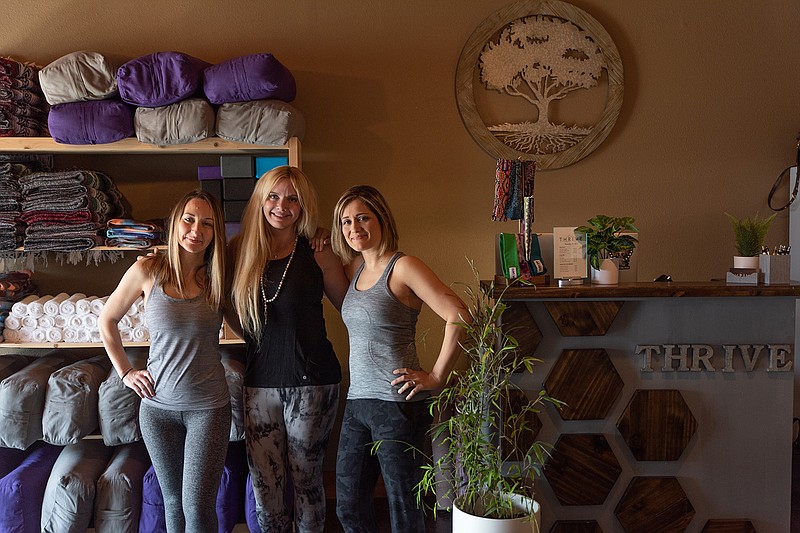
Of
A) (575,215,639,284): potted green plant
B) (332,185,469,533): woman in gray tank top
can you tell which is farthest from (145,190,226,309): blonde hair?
(575,215,639,284): potted green plant

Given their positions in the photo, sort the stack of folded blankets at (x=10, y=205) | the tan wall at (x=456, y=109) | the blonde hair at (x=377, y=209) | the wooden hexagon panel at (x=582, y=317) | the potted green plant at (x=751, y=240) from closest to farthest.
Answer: the blonde hair at (x=377, y=209) → the wooden hexagon panel at (x=582, y=317) → the potted green plant at (x=751, y=240) → the stack of folded blankets at (x=10, y=205) → the tan wall at (x=456, y=109)

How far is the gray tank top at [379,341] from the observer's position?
2.34m

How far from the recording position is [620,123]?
3564mm

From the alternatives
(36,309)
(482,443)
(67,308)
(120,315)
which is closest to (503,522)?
(482,443)

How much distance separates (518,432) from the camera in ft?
8.55

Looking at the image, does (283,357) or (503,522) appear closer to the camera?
(503,522)

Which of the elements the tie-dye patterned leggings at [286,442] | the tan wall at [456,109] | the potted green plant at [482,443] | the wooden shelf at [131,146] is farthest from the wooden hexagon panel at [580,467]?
the wooden shelf at [131,146]

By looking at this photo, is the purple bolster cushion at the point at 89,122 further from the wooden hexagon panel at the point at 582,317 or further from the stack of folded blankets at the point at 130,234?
the wooden hexagon panel at the point at 582,317

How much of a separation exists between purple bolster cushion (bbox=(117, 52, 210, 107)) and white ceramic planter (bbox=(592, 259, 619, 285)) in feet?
5.94

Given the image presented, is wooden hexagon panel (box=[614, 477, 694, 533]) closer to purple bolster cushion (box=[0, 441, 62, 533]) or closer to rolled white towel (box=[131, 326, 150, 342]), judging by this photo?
rolled white towel (box=[131, 326, 150, 342])

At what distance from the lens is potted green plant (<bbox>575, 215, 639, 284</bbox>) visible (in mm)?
2732

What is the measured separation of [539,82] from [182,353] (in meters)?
2.14

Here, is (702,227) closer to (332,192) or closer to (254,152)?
(332,192)

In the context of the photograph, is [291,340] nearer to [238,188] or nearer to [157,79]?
[238,188]
